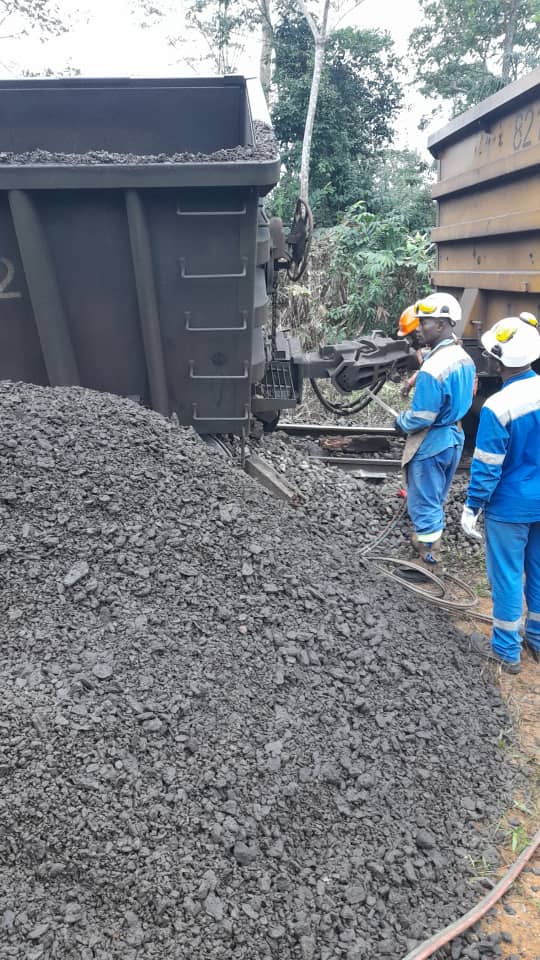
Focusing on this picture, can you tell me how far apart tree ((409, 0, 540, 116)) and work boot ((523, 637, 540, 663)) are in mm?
19097

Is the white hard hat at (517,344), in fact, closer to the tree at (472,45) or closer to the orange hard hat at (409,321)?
the orange hard hat at (409,321)

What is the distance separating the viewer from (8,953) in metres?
1.79

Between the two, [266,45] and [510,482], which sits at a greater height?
[266,45]

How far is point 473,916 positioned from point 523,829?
481mm

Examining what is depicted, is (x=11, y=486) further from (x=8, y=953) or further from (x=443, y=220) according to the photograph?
(x=443, y=220)

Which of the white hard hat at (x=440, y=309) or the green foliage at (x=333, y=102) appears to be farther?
the green foliage at (x=333, y=102)

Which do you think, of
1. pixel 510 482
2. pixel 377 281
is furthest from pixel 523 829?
pixel 377 281

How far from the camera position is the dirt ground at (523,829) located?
2090mm

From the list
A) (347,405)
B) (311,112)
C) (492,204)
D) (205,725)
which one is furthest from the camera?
(311,112)

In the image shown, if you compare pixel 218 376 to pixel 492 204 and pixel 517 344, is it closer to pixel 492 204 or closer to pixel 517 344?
pixel 517 344

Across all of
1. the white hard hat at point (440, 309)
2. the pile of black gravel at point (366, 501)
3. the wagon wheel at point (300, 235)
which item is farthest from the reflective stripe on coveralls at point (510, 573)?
the wagon wheel at point (300, 235)

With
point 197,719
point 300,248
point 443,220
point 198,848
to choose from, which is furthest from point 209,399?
point 443,220

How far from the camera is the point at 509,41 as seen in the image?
18.7 m

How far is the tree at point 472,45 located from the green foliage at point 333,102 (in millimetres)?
3629
